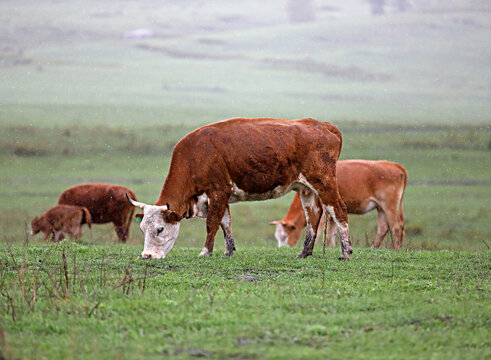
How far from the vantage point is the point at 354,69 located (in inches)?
3770

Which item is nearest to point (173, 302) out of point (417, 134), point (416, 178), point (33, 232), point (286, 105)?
point (33, 232)

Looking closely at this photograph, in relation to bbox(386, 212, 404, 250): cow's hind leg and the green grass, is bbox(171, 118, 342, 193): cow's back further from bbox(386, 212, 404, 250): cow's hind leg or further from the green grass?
bbox(386, 212, 404, 250): cow's hind leg

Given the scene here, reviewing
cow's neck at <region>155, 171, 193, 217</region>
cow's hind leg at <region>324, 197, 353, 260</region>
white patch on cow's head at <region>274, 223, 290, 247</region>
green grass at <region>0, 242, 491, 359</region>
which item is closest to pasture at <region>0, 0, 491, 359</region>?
green grass at <region>0, 242, 491, 359</region>

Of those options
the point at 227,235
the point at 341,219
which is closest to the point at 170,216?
the point at 227,235

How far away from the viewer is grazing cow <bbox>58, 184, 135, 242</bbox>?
20938mm

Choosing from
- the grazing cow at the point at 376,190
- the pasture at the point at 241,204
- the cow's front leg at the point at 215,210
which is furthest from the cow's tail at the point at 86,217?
the cow's front leg at the point at 215,210

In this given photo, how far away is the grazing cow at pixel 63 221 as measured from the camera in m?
19.7

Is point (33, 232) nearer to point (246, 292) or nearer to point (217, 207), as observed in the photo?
point (217, 207)

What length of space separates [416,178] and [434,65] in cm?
6422

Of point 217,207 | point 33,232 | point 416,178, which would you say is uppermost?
point 217,207

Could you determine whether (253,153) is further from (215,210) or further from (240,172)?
(215,210)

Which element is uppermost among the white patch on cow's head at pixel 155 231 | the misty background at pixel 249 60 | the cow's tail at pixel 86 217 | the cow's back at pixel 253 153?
the cow's back at pixel 253 153

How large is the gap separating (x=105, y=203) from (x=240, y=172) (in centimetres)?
935

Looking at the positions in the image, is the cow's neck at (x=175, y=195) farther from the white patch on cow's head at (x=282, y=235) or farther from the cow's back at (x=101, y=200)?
the cow's back at (x=101, y=200)
